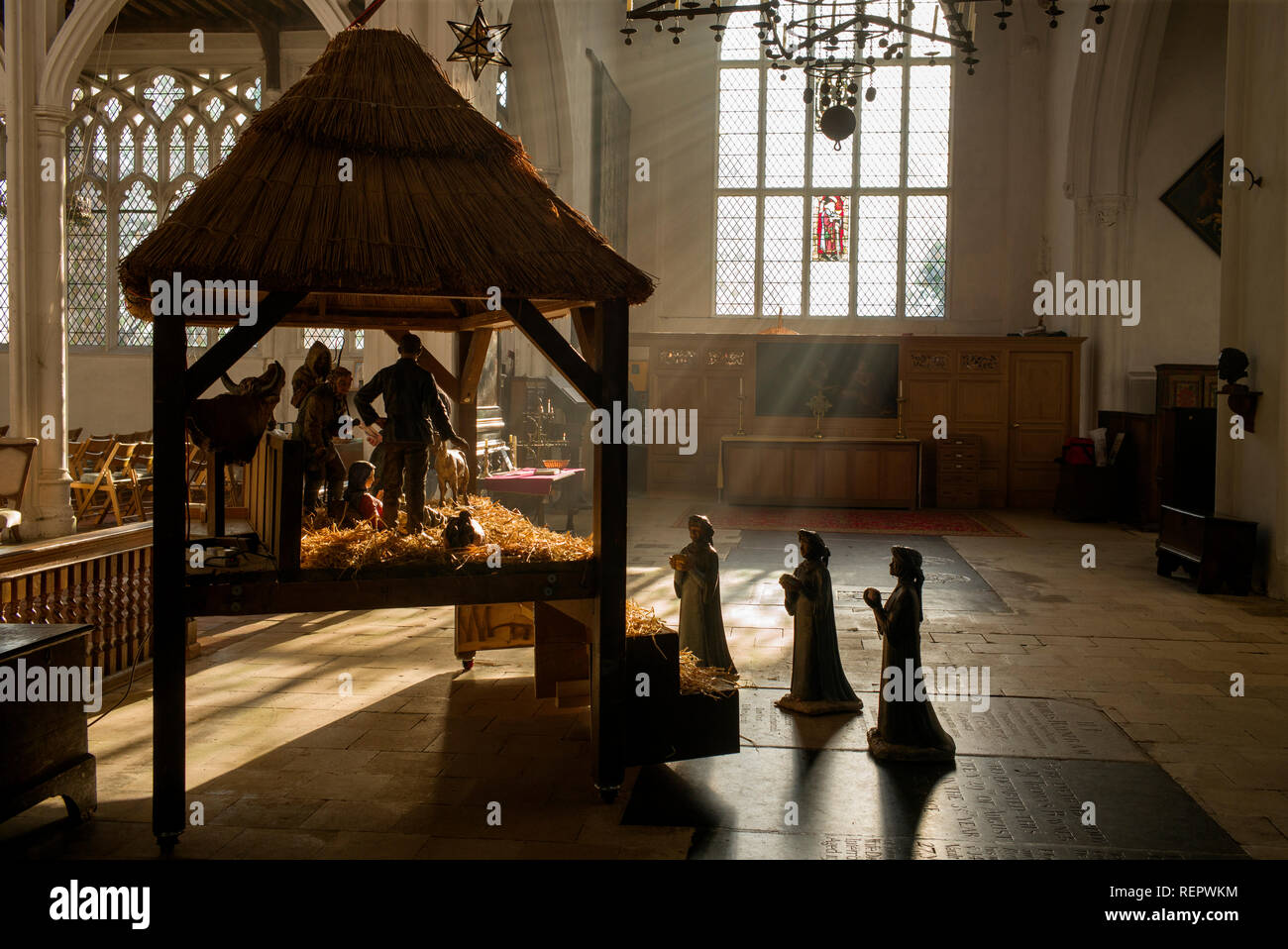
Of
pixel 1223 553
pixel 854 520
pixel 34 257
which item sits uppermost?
pixel 34 257

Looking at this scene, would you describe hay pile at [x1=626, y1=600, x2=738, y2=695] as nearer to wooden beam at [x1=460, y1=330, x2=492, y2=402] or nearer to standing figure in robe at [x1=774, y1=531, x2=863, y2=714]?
standing figure in robe at [x1=774, y1=531, x2=863, y2=714]

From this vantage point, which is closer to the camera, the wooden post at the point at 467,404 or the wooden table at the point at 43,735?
the wooden table at the point at 43,735

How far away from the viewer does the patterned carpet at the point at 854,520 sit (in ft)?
42.0

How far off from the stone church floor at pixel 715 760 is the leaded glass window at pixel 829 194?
11418 mm

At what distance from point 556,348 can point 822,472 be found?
36.5 feet

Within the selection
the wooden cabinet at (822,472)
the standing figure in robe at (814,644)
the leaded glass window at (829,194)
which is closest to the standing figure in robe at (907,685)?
the standing figure in robe at (814,644)

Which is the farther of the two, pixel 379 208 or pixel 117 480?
pixel 117 480

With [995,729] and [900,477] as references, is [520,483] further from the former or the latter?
[900,477]

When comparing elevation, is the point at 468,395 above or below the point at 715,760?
above

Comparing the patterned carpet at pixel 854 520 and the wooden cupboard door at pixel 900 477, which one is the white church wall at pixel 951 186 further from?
the patterned carpet at pixel 854 520

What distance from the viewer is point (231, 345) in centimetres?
388

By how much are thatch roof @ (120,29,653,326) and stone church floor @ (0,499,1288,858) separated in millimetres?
2010

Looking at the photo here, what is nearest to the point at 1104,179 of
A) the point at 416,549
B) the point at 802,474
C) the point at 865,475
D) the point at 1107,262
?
the point at 1107,262

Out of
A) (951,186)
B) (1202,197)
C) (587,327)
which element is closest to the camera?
(587,327)
